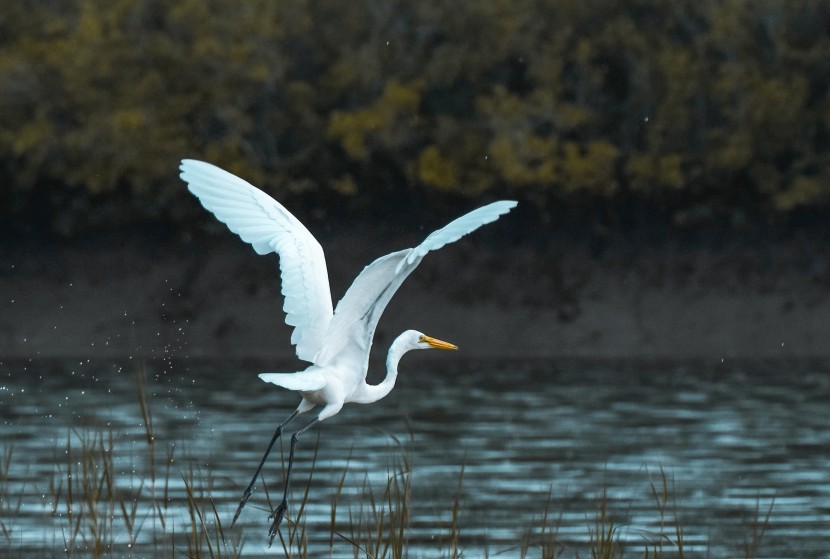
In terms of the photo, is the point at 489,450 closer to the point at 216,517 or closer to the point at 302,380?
the point at 302,380

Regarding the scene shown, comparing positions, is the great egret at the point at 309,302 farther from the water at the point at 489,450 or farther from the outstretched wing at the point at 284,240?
the water at the point at 489,450

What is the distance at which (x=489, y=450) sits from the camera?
1391cm

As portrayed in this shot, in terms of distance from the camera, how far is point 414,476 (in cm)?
1193

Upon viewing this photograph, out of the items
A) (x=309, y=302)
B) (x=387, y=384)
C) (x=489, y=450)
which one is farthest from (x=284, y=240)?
(x=489, y=450)

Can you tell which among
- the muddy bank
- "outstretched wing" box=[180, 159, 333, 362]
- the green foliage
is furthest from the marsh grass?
the green foliage

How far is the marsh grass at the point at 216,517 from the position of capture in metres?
6.61

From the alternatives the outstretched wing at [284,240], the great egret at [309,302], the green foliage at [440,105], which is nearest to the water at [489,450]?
the great egret at [309,302]

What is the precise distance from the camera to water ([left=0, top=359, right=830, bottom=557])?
9609 millimetres

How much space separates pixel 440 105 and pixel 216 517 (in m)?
21.2

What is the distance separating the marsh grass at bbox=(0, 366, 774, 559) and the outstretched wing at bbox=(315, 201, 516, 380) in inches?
22.6

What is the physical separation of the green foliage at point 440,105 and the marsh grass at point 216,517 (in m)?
12.3

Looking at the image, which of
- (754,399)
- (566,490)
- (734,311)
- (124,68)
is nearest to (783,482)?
(566,490)

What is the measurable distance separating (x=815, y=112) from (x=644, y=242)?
2.99 meters

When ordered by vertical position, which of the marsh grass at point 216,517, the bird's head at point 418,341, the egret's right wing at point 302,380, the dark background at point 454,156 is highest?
the dark background at point 454,156
